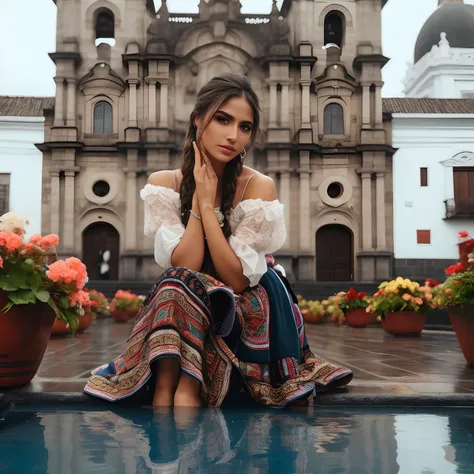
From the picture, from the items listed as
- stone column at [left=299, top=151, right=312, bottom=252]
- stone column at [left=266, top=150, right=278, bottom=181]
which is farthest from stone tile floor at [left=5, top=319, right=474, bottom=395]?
stone column at [left=266, top=150, right=278, bottom=181]

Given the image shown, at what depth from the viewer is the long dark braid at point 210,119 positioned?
10.3 ft

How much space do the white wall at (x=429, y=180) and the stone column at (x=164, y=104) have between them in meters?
8.61

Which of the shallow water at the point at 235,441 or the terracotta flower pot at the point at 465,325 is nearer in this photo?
the shallow water at the point at 235,441

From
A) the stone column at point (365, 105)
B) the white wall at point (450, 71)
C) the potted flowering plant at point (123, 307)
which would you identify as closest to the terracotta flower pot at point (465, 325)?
the potted flowering plant at point (123, 307)

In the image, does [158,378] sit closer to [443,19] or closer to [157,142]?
[157,142]

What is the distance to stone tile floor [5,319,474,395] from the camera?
367cm

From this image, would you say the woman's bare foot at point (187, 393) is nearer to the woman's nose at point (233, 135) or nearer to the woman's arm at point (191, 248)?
the woman's arm at point (191, 248)

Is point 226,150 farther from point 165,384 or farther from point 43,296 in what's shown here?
point 43,296

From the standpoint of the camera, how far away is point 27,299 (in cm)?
347

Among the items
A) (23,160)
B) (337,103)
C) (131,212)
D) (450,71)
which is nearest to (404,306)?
(131,212)

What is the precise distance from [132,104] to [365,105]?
859 cm

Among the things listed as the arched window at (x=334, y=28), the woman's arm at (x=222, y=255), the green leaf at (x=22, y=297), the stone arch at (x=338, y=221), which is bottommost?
the green leaf at (x=22, y=297)

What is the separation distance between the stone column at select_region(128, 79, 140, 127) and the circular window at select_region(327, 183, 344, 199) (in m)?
7.58

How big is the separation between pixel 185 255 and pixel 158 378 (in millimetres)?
583
